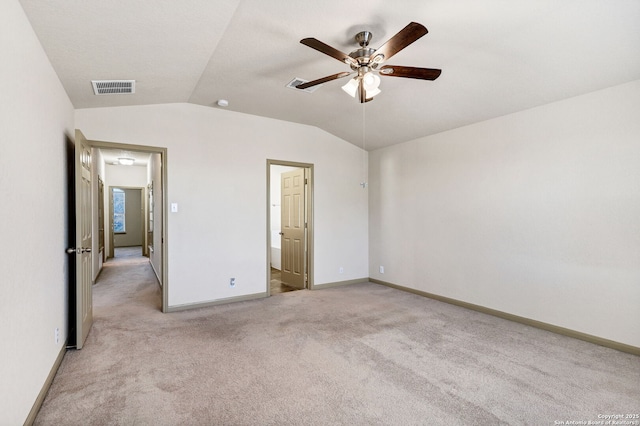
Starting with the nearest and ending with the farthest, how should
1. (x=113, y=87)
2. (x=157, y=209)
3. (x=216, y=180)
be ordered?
(x=113, y=87) < (x=216, y=180) < (x=157, y=209)

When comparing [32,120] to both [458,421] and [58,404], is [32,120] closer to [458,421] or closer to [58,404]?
[58,404]

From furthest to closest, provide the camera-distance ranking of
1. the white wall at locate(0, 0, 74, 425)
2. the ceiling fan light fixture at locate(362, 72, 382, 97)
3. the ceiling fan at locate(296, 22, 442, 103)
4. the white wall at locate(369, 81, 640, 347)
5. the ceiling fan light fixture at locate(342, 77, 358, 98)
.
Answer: the white wall at locate(369, 81, 640, 347) < the ceiling fan light fixture at locate(342, 77, 358, 98) < the ceiling fan light fixture at locate(362, 72, 382, 97) < the ceiling fan at locate(296, 22, 442, 103) < the white wall at locate(0, 0, 74, 425)

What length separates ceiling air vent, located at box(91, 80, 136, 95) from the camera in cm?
305

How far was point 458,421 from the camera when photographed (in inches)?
77.9

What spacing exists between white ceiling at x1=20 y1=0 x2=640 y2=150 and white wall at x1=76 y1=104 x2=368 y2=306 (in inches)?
12.9

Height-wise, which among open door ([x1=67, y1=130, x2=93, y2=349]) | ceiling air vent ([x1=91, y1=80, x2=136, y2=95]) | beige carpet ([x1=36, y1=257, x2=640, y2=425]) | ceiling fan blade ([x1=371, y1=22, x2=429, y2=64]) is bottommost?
beige carpet ([x1=36, y1=257, x2=640, y2=425])

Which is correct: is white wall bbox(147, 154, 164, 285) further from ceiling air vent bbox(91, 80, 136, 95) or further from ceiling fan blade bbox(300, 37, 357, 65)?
ceiling fan blade bbox(300, 37, 357, 65)

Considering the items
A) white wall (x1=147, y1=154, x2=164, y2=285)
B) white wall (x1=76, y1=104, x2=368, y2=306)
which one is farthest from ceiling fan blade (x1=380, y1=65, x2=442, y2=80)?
white wall (x1=147, y1=154, x2=164, y2=285)

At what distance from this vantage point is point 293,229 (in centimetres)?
577

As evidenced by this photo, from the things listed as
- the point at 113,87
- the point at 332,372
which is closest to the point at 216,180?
the point at 113,87

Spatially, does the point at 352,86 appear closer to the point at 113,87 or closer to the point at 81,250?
the point at 113,87

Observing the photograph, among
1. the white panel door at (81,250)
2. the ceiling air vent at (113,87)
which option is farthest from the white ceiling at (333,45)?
the white panel door at (81,250)

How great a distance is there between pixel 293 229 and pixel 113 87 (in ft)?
11.2

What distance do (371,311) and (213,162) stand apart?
298cm
